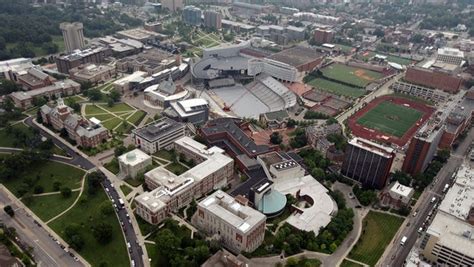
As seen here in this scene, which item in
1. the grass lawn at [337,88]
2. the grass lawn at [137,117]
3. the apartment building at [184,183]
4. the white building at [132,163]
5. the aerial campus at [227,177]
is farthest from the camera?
the grass lawn at [337,88]

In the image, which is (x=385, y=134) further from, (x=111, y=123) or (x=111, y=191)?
(x=111, y=123)

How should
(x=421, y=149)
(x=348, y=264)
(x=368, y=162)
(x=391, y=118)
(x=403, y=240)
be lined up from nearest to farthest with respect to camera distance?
(x=348, y=264)
(x=403, y=240)
(x=368, y=162)
(x=421, y=149)
(x=391, y=118)

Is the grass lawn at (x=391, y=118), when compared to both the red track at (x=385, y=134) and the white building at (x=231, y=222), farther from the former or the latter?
the white building at (x=231, y=222)

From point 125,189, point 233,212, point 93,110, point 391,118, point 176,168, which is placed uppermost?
point 233,212

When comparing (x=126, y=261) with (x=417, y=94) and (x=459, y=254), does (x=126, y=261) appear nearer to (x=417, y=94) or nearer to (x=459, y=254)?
(x=459, y=254)

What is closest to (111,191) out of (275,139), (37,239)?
(37,239)

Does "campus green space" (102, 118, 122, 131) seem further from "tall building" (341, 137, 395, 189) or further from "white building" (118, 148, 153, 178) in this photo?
"tall building" (341, 137, 395, 189)

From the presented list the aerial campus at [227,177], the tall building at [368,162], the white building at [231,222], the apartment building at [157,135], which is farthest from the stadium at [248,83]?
the white building at [231,222]

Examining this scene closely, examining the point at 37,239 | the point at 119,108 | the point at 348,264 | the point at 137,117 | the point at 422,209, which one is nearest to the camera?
the point at 348,264
